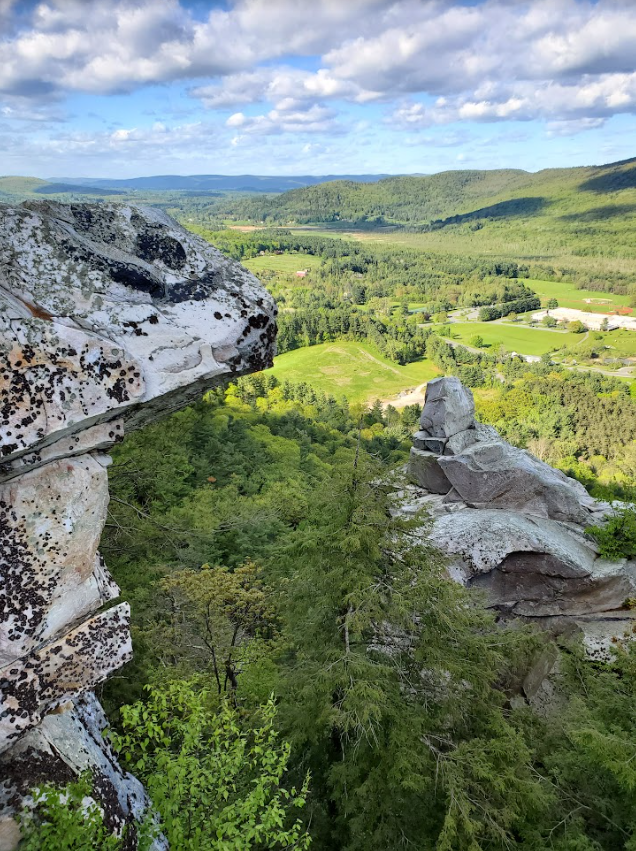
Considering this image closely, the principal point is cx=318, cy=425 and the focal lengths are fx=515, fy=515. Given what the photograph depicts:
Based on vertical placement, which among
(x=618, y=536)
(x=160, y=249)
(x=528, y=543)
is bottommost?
(x=618, y=536)

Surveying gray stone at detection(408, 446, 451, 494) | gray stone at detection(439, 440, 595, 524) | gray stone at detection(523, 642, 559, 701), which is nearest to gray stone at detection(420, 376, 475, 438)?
gray stone at detection(408, 446, 451, 494)

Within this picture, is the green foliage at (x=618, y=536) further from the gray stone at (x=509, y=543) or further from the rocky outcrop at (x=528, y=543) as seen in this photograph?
the gray stone at (x=509, y=543)

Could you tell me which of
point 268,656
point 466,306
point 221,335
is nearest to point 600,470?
point 268,656

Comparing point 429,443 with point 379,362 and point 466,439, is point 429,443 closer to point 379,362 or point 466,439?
point 466,439

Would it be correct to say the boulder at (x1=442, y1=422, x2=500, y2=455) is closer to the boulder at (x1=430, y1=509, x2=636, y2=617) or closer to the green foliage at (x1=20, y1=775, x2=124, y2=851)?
the boulder at (x1=430, y1=509, x2=636, y2=617)

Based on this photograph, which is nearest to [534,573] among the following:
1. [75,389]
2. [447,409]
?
[447,409]

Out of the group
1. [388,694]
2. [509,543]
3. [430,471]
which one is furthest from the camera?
[430,471]

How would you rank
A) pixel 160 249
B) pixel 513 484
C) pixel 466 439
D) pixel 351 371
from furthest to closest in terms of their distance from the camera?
1. pixel 351 371
2. pixel 466 439
3. pixel 513 484
4. pixel 160 249
